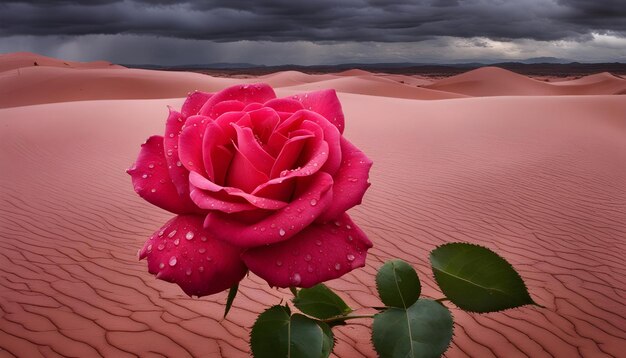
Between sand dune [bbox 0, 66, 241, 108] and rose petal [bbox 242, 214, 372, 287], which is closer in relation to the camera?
rose petal [bbox 242, 214, 372, 287]

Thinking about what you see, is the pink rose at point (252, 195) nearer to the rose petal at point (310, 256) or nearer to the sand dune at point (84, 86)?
the rose petal at point (310, 256)

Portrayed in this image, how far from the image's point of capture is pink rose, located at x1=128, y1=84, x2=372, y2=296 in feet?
2.07

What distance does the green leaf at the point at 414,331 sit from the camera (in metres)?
0.64

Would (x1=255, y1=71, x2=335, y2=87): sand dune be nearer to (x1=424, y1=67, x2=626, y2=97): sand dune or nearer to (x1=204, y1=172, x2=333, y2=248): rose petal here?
(x1=424, y1=67, x2=626, y2=97): sand dune

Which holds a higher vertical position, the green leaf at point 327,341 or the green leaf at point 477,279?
the green leaf at point 477,279

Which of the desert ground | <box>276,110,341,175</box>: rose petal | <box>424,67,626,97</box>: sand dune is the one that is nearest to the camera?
<box>276,110,341,175</box>: rose petal

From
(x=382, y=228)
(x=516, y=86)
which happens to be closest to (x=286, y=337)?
(x=382, y=228)

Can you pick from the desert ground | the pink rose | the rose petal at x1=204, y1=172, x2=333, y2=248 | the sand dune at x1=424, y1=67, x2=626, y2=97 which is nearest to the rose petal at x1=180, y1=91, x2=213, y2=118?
the pink rose

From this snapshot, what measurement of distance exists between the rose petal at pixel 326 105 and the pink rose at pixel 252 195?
0.05 metres

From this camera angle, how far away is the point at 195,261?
2.13 feet

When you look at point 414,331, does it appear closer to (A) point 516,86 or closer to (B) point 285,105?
(B) point 285,105

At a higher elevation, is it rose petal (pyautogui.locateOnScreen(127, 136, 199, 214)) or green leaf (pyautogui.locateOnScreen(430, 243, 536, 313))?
rose petal (pyautogui.locateOnScreen(127, 136, 199, 214))

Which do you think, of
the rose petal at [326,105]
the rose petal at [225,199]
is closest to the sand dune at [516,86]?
the rose petal at [326,105]

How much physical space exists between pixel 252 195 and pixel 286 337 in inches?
7.2
